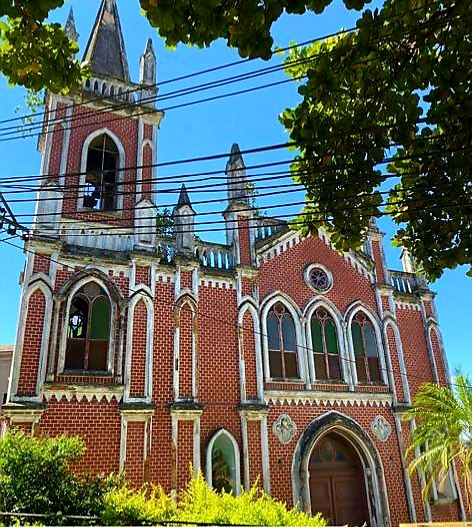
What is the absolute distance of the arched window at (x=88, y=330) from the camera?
38.8 feet

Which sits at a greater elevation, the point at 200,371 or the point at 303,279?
the point at 303,279

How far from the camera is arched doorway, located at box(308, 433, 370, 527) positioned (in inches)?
538

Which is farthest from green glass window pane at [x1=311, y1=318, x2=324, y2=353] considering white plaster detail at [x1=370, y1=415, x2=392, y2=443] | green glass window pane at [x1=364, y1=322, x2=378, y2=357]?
white plaster detail at [x1=370, y1=415, x2=392, y2=443]

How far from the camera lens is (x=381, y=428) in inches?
593

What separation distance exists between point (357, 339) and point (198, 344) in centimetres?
604

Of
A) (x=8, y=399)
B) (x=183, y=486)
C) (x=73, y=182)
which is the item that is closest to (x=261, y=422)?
(x=183, y=486)

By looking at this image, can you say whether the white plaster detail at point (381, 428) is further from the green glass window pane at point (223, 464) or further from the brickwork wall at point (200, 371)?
the green glass window pane at point (223, 464)

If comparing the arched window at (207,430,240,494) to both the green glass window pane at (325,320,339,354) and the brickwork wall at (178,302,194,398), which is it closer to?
the brickwork wall at (178,302,194,398)

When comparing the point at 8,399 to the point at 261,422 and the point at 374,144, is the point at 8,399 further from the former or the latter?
the point at 374,144

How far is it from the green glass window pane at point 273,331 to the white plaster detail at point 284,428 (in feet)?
6.98

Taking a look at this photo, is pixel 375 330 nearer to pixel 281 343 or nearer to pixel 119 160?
pixel 281 343

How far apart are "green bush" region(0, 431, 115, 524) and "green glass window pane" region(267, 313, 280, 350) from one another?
6.83 meters

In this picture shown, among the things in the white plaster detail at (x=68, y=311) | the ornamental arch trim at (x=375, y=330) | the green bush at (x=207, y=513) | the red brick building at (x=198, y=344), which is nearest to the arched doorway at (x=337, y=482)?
the red brick building at (x=198, y=344)

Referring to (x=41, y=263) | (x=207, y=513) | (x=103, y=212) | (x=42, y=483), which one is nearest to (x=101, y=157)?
(x=103, y=212)
